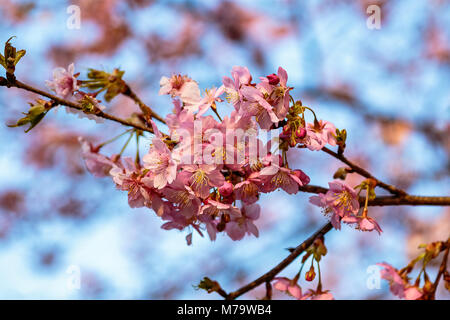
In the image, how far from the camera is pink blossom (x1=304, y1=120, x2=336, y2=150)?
4.74 feet

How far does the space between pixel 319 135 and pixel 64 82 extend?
3.19ft

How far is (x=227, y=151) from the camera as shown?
136cm

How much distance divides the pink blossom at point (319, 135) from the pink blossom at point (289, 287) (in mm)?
648

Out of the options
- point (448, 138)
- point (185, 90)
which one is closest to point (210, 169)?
point (185, 90)

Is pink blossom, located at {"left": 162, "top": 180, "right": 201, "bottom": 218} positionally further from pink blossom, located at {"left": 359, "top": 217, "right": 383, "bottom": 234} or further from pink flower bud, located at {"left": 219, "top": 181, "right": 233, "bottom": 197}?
pink blossom, located at {"left": 359, "top": 217, "right": 383, "bottom": 234}

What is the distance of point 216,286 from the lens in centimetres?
172

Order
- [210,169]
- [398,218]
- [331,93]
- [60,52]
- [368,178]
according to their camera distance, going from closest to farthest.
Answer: [210,169]
[368,178]
[331,93]
[60,52]
[398,218]

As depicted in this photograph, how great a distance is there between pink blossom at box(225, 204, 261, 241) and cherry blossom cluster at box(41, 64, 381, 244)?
0.83 feet

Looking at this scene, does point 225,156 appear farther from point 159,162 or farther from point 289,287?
point 289,287

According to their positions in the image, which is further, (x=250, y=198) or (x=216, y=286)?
(x=216, y=286)

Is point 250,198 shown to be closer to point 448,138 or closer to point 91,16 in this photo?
point 448,138

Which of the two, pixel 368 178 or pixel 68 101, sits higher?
pixel 68 101

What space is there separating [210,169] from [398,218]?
7272mm

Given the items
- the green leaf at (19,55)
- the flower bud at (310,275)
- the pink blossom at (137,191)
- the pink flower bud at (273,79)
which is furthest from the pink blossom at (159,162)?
the flower bud at (310,275)
